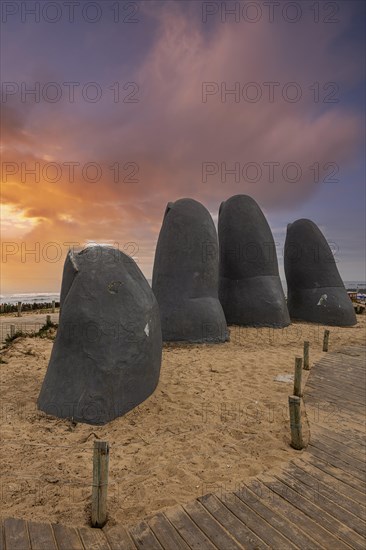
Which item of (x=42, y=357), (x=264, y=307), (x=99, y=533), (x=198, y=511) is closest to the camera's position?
(x=99, y=533)

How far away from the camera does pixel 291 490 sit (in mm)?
4090

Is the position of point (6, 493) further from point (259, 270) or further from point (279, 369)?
point (259, 270)

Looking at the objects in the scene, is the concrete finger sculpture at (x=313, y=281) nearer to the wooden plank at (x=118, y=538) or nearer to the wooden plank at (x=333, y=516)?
the wooden plank at (x=333, y=516)

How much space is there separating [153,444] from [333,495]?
2.36m

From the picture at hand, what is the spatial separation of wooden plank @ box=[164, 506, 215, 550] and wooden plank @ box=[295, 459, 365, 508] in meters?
1.80

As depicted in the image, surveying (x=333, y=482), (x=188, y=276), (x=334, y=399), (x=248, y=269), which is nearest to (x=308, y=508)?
(x=333, y=482)

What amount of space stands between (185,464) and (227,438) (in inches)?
39.4

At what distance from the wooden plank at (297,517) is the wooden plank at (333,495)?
0.37 meters

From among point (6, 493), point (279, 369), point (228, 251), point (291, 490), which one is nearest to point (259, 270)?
point (228, 251)

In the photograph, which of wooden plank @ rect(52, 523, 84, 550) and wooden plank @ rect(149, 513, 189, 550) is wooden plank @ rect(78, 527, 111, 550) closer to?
wooden plank @ rect(52, 523, 84, 550)

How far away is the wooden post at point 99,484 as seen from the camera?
3.38 m

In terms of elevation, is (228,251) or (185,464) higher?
(228,251)

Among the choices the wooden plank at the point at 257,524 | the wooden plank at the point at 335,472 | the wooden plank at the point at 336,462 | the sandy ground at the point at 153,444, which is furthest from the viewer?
the wooden plank at the point at 336,462

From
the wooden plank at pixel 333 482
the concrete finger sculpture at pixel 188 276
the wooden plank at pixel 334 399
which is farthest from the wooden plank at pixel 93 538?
the concrete finger sculpture at pixel 188 276
